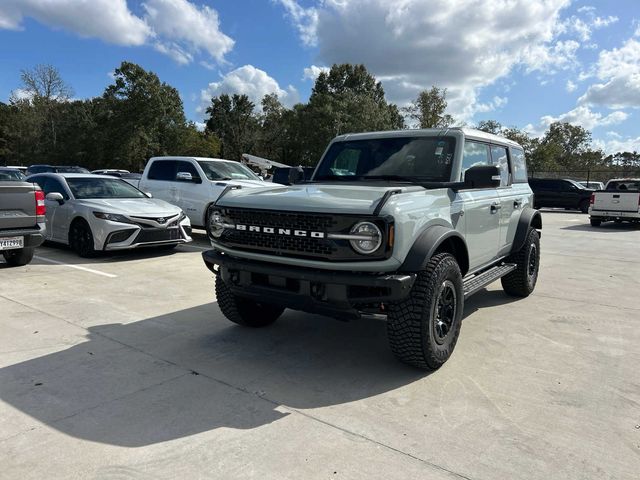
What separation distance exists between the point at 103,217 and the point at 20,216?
1.28m

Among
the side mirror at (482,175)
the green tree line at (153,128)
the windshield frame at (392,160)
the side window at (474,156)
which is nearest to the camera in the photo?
the side mirror at (482,175)

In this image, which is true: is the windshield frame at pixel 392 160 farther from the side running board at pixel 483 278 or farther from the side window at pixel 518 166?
the side window at pixel 518 166

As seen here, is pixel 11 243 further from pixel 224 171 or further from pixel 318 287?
pixel 318 287

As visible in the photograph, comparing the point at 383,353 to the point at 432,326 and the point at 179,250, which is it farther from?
the point at 179,250

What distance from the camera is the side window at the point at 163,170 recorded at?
36.4 feet

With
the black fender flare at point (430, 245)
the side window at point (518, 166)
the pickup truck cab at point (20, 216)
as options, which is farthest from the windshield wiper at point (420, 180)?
the pickup truck cab at point (20, 216)

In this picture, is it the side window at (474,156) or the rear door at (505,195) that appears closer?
the side window at (474,156)

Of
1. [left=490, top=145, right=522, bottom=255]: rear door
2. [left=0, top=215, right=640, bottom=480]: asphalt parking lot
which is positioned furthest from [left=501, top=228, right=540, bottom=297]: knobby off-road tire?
[left=490, top=145, right=522, bottom=255]: rear door

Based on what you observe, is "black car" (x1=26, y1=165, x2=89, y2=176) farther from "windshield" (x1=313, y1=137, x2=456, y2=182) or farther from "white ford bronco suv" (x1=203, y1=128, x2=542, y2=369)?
A: "white ford bronco suv" (x1=203, y1=128, x2=542, y2=369)

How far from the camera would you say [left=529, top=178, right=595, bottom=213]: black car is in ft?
75.0

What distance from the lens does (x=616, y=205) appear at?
16.1 meters

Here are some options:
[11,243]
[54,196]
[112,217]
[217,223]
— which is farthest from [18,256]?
[217,223]

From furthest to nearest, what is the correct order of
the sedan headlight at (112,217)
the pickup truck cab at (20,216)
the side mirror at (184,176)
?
the side mirror at (184,176), the sedan headlight at (112,217), the pickup truck cab at (20,216)

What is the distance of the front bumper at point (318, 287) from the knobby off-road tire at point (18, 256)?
5.23 meters
